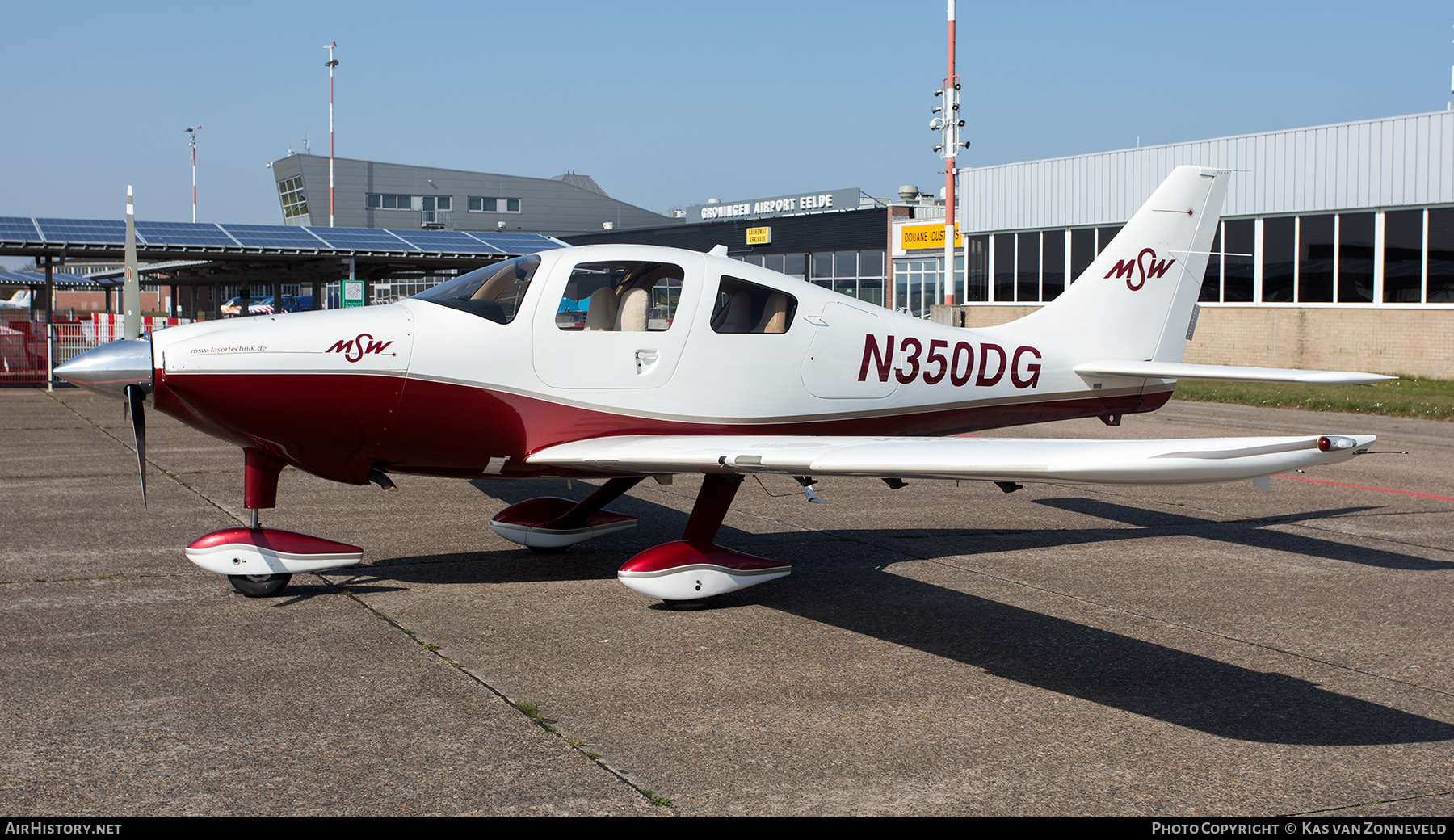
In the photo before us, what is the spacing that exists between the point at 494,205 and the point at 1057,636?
82.7 metres

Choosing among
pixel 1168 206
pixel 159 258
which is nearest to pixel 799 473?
pixel 1168 206

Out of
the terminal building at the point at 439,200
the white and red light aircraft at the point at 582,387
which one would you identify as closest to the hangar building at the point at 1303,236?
the white and red light aircraft at the point at 582,387

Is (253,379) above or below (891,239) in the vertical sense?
Result: below

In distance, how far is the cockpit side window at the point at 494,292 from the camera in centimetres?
688

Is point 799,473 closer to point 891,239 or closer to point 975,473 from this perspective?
point 975,473

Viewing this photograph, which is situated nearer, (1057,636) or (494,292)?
(1057,636)

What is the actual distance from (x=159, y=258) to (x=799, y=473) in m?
25.9

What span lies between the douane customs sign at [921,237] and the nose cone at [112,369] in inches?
1419

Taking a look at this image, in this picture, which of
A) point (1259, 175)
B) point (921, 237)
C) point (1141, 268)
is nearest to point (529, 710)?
point (1141, 268)

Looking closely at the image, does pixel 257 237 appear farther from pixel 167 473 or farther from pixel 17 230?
pixel 167 473

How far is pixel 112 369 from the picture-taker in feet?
20.0

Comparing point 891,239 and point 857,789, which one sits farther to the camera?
point 891,239

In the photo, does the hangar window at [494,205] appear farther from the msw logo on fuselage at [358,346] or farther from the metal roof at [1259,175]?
the msw logo on fuselage at [358,346]

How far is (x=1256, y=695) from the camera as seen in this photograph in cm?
514
